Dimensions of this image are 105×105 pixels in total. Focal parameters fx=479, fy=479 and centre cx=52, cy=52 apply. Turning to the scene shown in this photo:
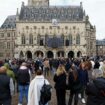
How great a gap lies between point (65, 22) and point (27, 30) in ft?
26.4

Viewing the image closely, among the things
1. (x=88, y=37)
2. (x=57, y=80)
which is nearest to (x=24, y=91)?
(x=57, y=80)

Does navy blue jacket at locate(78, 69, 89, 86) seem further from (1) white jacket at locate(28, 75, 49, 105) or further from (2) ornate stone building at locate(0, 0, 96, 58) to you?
(2) ornate stone building at locate(0, 0, 96, 58)

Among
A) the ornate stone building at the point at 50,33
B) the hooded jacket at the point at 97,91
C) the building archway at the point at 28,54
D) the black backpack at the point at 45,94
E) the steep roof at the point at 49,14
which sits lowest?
the building archway at the point at 28,54

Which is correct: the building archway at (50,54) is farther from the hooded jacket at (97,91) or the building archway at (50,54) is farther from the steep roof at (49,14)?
the hooded jacket at (97,91)

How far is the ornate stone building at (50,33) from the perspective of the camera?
322ft

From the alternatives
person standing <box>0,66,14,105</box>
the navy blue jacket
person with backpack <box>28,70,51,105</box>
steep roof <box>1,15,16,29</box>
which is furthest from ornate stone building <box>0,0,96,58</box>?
person standing <box>0,66,14,105</box>

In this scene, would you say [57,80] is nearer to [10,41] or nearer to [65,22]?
[65,22]

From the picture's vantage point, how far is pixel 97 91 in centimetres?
973

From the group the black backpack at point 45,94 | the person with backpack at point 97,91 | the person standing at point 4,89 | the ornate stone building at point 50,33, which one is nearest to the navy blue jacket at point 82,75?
the black backpack at point 45,94

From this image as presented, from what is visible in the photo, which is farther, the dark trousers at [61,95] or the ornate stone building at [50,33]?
the ornate stone building at [50,33]

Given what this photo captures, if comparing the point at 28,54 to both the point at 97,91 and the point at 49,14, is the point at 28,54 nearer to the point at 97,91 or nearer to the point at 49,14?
the point at 49,14

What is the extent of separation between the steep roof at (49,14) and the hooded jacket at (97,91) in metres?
88.9

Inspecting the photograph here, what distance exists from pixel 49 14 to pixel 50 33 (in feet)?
13.1

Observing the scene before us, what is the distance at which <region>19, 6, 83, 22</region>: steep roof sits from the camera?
98938 mm
